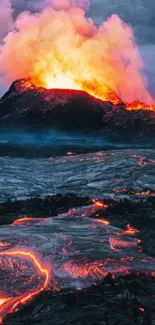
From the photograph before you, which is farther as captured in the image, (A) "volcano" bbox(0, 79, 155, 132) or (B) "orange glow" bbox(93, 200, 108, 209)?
(A) "volcano" bbox(0, 79, 155, 132)

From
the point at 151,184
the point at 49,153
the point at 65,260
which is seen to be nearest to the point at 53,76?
the point at 49,153

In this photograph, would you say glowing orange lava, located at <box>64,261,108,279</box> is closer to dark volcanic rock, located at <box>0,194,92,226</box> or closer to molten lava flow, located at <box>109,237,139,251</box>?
molten lava flow, located at <box>109,237,139,251</box>

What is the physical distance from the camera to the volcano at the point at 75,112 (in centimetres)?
5878

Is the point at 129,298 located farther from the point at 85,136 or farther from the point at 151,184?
the point at 85,136

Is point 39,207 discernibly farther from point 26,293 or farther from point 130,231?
point 26,293

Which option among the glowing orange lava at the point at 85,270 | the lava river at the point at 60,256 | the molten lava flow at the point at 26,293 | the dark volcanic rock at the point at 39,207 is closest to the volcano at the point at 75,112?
the dark volcanic rock at the point at 39,207

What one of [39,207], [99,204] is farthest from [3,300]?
[99,204]

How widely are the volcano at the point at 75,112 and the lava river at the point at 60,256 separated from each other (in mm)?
45362

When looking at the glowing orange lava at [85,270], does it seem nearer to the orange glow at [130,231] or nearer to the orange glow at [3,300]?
the orange glow at [3,300]

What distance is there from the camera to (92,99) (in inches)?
2387

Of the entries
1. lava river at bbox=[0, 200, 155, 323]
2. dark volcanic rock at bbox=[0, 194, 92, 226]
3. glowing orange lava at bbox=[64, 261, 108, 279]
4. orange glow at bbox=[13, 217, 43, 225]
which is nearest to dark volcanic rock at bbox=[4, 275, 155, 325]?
lava river at bbox=[0, 200, 155, 323]

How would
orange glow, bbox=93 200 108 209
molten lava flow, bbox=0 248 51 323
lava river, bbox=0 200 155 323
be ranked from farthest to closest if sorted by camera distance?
orange glow, bbox=93 200 108 209 → lava river, bbox=0 200 155 323 → molten lava flow, bbox=0 248 51 323

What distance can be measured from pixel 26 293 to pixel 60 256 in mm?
2379

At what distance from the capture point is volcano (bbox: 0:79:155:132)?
58.8 m
